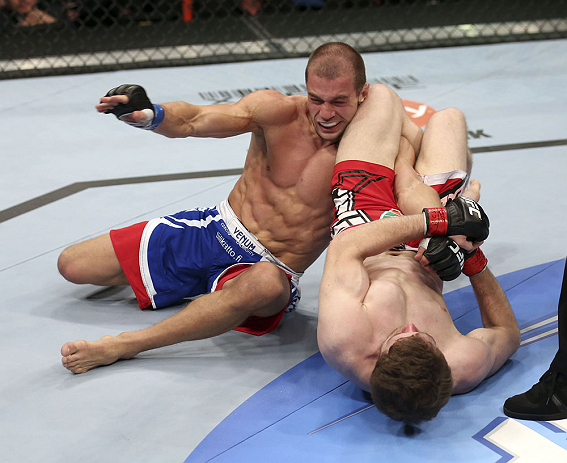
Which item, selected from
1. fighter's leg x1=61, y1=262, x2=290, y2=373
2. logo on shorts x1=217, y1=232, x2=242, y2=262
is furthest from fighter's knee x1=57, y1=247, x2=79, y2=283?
logo on shorts x1=217, y1=232, x2=242, y2=262

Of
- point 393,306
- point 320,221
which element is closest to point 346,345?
point 393,306

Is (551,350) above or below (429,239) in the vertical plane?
below

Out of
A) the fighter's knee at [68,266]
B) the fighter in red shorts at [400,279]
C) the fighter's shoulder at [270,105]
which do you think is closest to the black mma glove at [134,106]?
the fighter's shoulder at [270,105]

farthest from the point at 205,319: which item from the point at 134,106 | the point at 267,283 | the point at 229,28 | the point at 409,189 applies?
the point at 229,28

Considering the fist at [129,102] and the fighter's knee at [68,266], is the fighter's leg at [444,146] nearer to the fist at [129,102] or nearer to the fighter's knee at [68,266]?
the fist at [129,102]

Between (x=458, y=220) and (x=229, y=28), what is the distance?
17.4 feet

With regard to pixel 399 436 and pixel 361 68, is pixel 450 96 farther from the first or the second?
pixel 399 436

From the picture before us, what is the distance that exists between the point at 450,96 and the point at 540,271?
95.6 inches

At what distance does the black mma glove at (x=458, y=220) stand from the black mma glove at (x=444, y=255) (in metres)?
0.03

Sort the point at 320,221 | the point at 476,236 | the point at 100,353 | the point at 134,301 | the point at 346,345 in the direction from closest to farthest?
1. the point at 346,345
2. the point at 476,236
3. the point at 100,353
4. the point at 320,221
5. the point at 134,301

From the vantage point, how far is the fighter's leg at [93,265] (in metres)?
2.80

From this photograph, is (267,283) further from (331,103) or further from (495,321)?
(495,321)

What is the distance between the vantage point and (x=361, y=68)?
250cm

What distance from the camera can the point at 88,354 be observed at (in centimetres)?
237
